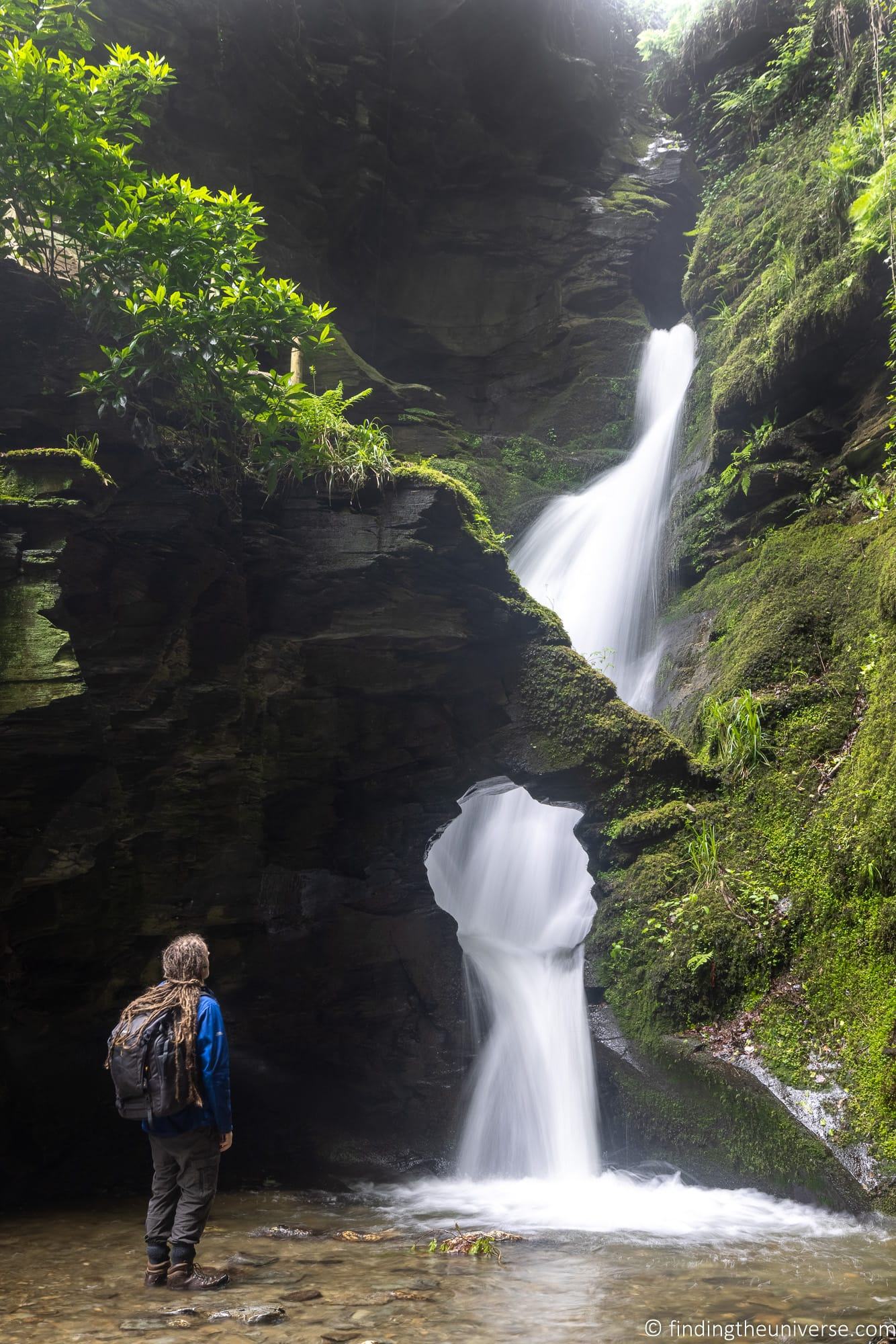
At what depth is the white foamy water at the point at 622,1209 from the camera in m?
5.27

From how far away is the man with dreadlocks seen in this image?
3.95 m

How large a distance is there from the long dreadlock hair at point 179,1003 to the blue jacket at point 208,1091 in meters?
0.03

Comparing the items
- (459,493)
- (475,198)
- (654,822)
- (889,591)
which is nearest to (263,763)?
(459,493)

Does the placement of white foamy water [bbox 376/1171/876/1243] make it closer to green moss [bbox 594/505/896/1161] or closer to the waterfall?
the waterfall

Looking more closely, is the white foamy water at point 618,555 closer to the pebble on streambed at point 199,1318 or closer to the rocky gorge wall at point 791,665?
the rocky gorge wall at point 791,665

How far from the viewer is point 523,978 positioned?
9430 millimetres

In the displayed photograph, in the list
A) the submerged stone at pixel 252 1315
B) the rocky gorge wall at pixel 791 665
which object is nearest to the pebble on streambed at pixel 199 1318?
the submerged stone at pixel 252 1315

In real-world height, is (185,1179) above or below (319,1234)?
above

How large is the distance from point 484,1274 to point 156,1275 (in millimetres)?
1690

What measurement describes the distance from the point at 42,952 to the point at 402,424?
9.77m

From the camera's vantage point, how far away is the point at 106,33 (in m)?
11.1

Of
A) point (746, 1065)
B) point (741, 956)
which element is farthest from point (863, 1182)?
point (741, 956)

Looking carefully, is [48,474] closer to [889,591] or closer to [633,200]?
[889,591]

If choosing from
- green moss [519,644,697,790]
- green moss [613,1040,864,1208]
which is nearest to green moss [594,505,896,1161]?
green moss [613,1040,864,1208]
